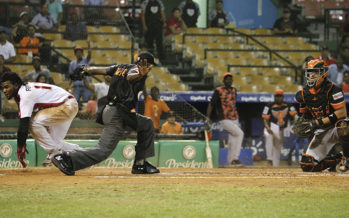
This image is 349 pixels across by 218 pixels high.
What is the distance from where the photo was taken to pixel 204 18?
22266mm

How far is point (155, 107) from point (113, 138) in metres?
5.77

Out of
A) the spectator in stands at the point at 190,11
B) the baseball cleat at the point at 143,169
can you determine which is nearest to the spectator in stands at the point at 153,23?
the spectator in stands at the point at 190,11

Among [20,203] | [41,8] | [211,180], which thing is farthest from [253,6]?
[20,203]

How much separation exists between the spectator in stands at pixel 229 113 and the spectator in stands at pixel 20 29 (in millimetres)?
4656

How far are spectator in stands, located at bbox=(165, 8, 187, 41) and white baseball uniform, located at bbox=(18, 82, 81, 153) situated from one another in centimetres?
1022

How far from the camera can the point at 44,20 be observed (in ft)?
54.2

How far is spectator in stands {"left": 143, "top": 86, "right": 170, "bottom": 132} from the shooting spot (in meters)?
14.5

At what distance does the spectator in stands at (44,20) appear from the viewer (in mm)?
16234

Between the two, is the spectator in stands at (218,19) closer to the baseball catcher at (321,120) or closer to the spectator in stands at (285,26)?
the spectator in stands at (285,26)

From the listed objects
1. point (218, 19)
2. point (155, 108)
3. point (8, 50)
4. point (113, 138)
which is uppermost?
point (218, 19)

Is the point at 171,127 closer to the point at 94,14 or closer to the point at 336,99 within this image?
the point at 94,14

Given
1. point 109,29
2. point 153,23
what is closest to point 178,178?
point 109,29

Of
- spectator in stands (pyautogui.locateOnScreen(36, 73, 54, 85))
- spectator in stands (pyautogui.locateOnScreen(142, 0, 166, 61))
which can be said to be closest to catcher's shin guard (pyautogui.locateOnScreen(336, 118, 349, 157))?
spectator in stands (pyautogui.locateOnScreen(36, 73, 54, 85))

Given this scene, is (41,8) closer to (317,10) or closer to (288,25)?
(288,25)
